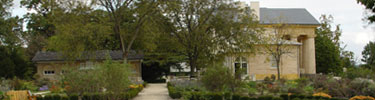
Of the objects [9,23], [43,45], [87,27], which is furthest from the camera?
[43,45]

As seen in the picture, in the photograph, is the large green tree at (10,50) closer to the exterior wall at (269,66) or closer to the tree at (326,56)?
the exterior wall at (269,66)

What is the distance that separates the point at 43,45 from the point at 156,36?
20.2 metres

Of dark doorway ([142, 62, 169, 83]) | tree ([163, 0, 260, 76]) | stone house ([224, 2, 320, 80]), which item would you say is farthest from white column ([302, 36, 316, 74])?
dark doorway ([142, 62, 169, 83])

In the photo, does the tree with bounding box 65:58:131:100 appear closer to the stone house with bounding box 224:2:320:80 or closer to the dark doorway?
the stone house with bounding box 224:2:320:80

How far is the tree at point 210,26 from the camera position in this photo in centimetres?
3031

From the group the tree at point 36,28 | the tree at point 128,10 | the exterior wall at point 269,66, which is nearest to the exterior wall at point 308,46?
the exterior wall at point 269,66

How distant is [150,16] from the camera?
2998 cm

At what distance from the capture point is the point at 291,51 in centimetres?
3662

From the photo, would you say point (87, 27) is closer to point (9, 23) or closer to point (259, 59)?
point (9, 23)

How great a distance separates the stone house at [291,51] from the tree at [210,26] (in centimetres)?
193

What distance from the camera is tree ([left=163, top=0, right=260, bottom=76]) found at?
1193 inches

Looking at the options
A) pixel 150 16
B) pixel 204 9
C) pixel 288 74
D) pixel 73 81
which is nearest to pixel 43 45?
pixel 150 16

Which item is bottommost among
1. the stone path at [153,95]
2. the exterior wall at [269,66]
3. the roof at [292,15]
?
the stone path at [153,95]

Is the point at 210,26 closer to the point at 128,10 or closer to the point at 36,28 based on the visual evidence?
the point at 128,10
